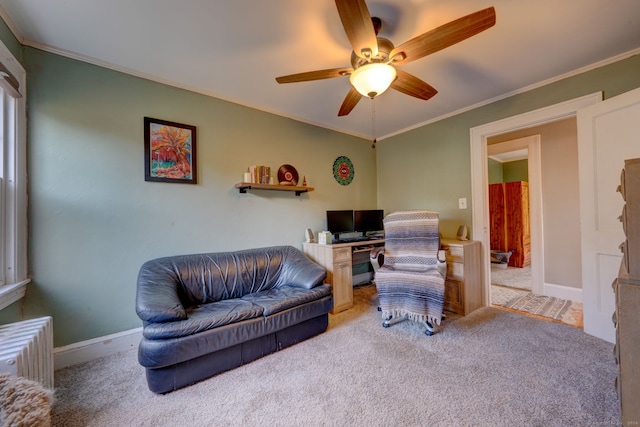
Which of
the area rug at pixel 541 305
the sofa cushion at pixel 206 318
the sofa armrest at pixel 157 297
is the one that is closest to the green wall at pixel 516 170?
the area rug at pixel 541 305

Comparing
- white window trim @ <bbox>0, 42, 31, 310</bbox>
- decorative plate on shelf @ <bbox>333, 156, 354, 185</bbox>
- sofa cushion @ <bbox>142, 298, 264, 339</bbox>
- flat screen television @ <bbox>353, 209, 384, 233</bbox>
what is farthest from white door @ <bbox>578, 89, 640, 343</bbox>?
white window trim @ <bbox>0, 42, 31, 310</bbox>

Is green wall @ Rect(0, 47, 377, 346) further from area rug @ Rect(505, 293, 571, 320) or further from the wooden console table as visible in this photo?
area rug @ Rect(505, 293, 571, 320)

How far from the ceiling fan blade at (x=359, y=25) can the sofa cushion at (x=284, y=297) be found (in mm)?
1906

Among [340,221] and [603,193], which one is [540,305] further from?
[340,221]

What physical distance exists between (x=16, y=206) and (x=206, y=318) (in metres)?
1.55

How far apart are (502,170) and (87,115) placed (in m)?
7.39

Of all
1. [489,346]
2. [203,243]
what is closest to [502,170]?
[489,346]

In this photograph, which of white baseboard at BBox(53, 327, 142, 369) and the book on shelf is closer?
white baseboard at BBox(53, 327, 142, 369)

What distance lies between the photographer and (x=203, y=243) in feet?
8.37

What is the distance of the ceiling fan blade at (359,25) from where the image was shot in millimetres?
1214

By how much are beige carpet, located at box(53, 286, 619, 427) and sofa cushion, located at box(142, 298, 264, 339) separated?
15.0 inches

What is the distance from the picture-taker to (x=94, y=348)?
199 cm

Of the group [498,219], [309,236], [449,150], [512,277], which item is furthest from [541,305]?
[309,236]

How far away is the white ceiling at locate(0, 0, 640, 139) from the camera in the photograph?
1.57 meters
